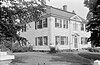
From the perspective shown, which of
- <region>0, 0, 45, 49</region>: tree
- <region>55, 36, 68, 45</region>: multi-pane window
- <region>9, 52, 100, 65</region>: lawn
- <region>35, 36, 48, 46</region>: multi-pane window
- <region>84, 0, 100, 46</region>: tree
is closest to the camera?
<region>0, 0, 45, 49</region>: tree

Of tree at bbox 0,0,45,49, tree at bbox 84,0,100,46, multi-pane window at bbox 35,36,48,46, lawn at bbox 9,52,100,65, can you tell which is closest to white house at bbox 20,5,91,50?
multi-pane window at bbox 35,36,48,46

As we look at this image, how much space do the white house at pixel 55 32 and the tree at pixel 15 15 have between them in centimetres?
1544

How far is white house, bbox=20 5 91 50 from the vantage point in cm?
2454

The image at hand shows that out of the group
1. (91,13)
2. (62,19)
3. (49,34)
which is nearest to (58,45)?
(49,34)

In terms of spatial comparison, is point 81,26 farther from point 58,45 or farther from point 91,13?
point 91,13

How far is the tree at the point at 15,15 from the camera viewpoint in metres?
6.10

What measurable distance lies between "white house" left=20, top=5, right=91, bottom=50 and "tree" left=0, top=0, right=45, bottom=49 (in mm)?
15440

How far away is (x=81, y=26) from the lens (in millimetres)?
32188

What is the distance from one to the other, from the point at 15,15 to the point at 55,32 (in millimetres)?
18281

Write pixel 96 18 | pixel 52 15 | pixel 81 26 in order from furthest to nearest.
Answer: pixel 81 26 → pixel 52 15 → pixel 96 18

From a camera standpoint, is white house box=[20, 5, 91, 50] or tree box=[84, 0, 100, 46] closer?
tree box=[84, 0, 100, 46]

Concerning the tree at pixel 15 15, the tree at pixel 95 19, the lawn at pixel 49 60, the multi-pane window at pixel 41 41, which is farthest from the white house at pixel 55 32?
the tree at pixel 15 15

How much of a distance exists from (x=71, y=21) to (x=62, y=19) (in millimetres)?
3005

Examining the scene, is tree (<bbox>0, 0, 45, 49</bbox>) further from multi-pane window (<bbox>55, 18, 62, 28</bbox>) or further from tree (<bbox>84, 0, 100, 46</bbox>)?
multi-pane window (<bbox>55, 18, 62, 28</bbox>)
